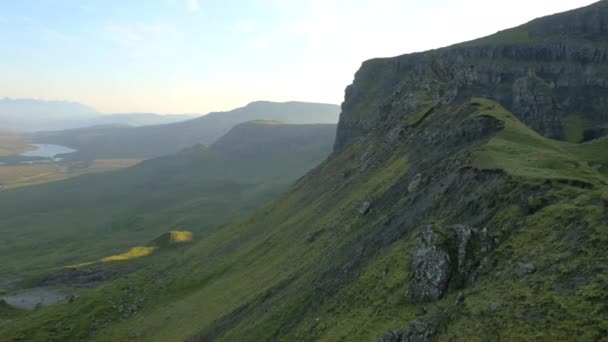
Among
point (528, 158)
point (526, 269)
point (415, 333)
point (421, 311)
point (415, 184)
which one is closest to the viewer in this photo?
point (526, 269)

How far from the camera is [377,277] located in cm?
3991

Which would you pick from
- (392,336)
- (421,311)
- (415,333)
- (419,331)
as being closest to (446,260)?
(421,311)

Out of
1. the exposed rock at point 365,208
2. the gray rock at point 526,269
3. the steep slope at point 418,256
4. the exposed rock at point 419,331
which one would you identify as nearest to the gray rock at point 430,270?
the steep slope at point 418,256

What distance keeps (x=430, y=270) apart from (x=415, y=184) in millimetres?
25329

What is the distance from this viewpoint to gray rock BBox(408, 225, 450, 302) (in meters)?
32.6

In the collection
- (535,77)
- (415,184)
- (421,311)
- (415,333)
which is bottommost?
(415,333)

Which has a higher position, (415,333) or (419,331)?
(419,331)

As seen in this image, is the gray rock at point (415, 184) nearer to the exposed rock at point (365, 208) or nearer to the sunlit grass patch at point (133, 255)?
the exposed rock at point (365, 208)

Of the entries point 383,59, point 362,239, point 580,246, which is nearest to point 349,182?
point 362,239

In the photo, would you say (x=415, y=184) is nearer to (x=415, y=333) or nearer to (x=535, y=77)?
(x=415, y=333)

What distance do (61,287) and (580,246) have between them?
12539cm

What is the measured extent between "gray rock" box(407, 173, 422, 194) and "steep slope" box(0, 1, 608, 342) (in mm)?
316

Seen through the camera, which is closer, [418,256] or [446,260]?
[446,260]

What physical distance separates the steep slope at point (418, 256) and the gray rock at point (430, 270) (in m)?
0.10
